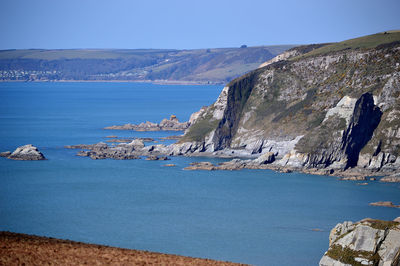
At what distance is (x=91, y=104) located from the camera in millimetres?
185875

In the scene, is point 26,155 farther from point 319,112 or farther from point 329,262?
point 329,262

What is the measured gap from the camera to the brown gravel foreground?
1622 centimetres

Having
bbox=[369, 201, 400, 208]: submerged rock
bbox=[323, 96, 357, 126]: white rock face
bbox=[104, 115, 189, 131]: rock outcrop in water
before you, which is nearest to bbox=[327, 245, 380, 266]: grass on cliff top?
bbox=[369, 201, 400, 208]: submerged rock

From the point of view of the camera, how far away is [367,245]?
29.8 m

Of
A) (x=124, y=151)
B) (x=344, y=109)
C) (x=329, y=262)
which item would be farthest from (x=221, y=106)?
(x=329, y=262)

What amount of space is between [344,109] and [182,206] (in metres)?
29.5

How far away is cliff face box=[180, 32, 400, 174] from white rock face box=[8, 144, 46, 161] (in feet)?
61.4

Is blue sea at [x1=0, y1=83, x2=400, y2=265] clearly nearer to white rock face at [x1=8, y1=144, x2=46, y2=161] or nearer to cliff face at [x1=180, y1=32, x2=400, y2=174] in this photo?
white rock face at [x1=8, y1=144, x2=46, y2=161]

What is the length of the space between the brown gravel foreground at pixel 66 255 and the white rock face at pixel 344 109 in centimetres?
6353

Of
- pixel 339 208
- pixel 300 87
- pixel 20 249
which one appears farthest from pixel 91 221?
pixel 300 87

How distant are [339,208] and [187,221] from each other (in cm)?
1417

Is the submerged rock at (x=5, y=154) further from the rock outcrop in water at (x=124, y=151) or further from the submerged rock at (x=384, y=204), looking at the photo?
the submerged rock at (x=384, y=204)

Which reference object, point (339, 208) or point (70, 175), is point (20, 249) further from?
point (70, 175)

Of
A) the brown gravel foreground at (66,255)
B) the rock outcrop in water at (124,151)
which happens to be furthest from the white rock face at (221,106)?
the brown gravel foreground at (66,255)
